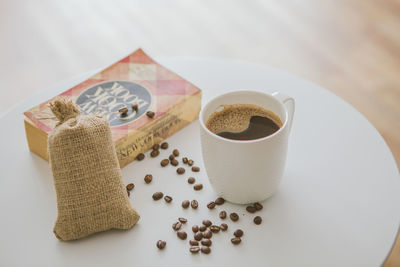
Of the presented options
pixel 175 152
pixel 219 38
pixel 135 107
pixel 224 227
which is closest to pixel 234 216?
pixel 224 227

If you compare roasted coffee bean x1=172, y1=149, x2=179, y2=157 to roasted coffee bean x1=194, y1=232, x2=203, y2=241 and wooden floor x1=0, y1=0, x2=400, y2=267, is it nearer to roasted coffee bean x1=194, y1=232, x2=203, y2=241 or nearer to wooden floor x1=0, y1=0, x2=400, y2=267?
roasted coffee bean x1=194, y1=232, x2=203, y2=241

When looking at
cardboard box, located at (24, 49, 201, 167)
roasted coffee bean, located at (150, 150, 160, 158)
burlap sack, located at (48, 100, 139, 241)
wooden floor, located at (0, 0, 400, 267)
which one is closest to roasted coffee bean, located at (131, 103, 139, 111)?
cardboard box, located at (24, 49, 201, 167)

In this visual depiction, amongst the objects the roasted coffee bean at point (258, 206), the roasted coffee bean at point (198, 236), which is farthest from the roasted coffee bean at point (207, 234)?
the roasted coffee bean at point (258, 206)

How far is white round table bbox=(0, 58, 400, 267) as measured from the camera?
0.91 meters

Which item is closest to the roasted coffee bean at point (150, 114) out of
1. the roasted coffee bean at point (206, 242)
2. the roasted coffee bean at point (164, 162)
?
the roasted coffee bean at point (164, 162)

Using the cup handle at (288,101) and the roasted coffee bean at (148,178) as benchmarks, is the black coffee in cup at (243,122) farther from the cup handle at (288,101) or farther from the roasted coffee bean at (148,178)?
the roasted coffee bean at (148,178)

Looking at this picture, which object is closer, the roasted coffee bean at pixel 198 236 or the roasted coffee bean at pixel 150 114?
the roasted coffee bean at pixel 198 236

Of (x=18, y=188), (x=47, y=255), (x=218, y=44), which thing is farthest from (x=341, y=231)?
(x=218, y=44)

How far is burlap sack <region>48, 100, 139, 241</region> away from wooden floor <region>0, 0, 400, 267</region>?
1.49 meters

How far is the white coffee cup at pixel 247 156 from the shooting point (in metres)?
0.91

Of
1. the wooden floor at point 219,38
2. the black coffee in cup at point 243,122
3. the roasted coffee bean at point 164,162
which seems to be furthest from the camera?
the wooden floor at point 219,38

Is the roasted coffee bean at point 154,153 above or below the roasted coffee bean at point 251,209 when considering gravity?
below

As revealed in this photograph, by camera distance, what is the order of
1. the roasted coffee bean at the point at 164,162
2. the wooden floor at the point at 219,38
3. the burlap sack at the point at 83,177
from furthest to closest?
the wooden floor at the point at 219,38, the roasted coffee bean at the point at 164,162, the burlap sack at the point at 83,177

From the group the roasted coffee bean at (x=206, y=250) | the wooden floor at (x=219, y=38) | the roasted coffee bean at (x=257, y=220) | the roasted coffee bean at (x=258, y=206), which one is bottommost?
the wooden floor at (x=219, y=38)
